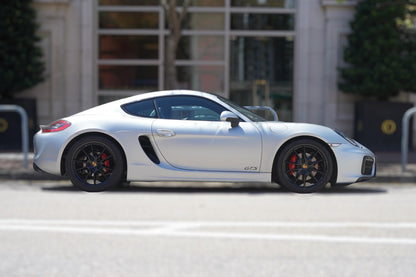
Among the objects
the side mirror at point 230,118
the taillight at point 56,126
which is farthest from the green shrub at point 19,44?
the side mirror at point 230,118

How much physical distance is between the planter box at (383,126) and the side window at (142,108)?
203 cm

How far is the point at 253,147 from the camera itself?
3719 mm

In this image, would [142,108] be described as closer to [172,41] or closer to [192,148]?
[192,148]

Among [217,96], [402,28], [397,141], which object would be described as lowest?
[397,141]

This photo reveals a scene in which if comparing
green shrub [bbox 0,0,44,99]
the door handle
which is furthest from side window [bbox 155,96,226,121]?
green shrub [bbox 0,0,44,99]

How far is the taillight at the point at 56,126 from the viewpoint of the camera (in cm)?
392

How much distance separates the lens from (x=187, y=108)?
12.8 feet

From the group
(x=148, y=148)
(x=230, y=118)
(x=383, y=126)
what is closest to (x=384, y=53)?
(x=383, y=126)

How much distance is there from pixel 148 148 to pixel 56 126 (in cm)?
63

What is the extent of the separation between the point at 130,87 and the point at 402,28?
2719 mm

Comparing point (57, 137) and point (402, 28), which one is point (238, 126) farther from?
point (402, 28)

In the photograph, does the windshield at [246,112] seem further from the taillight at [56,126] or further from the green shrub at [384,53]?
the green shrub at [384,53]

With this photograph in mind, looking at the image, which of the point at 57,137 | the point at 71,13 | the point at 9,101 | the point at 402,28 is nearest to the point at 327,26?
the point at 402,28

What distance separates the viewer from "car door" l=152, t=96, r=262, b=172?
3.72 metres
